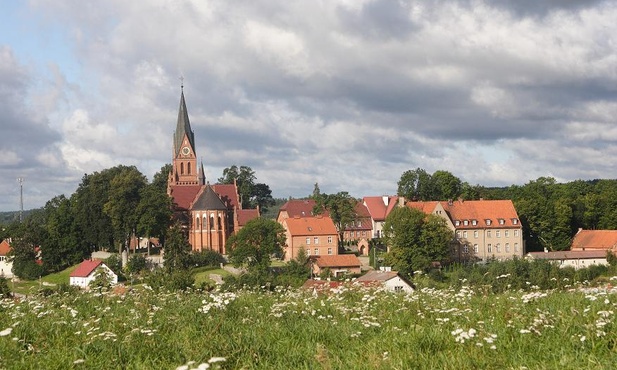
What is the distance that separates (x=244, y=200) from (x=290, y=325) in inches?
4434

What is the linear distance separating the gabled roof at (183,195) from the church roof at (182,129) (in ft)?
53.9

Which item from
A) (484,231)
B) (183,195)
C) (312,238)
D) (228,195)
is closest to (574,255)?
(484,231)

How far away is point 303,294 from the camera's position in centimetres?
1280

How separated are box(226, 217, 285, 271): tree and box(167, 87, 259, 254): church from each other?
47.7 feet

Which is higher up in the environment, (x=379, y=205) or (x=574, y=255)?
(x=379, y=205)

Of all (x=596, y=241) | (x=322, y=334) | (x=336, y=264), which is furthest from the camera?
(x=596, y=241)

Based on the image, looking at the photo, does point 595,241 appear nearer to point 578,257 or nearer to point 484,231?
point 578,257

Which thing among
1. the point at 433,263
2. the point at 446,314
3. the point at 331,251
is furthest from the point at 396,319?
the point at 331,251

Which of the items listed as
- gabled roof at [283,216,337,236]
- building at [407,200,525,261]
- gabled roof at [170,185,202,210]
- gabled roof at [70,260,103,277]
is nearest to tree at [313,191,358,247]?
gabled roof at [283,216,337,236]

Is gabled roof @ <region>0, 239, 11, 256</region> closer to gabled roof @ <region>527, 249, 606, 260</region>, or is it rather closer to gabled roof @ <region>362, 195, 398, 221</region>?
gabled roof @ <region>362, 195, 398, 221</region>

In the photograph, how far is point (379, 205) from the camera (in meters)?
99.0

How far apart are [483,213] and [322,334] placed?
72864 mm

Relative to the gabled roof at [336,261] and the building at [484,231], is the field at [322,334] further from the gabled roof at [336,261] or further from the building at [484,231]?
the building at [484,231]

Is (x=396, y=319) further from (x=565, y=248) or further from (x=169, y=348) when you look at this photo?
(x=565, y=248)
